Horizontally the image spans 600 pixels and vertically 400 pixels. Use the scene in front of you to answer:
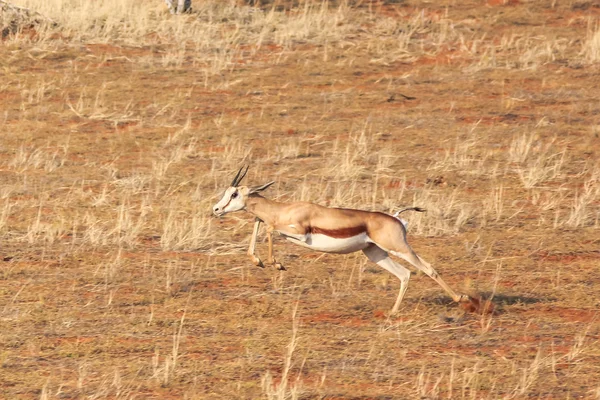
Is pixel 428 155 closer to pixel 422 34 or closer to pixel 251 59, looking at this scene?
pixel 251 59

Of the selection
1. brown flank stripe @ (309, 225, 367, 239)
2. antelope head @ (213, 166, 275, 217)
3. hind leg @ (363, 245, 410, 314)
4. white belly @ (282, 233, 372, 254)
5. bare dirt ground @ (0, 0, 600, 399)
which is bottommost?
bare dirt ground @ (0, 0, 600, 399)

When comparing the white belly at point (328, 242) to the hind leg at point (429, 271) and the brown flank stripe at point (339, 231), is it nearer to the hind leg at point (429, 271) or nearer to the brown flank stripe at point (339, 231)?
the brown flank stripe at point (339, 231)

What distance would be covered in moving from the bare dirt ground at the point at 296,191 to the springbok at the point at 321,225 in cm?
58

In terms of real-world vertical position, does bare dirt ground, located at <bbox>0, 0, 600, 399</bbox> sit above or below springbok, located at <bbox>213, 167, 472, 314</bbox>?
below

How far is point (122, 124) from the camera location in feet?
55.1

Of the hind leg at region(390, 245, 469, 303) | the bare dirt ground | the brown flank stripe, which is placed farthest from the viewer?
the hind leg at region(390, 245, 469, 303)

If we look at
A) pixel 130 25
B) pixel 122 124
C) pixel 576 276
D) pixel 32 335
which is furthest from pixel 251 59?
pixel 32 335

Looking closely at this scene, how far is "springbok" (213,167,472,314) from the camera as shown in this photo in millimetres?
8430

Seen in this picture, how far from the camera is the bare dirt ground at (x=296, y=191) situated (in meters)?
7.68

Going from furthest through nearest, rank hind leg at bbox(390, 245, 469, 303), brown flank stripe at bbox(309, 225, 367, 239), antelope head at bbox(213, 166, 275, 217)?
hind leg at bbox(390, 245, 469, 303), antelope head at bbox(213, 166, 275, 217), brown flank stripe at bbox(309, 225, 367, 239)

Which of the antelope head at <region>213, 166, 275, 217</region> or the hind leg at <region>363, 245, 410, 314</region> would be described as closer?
the antelope head at <region>213, 166, 275, 217</region>

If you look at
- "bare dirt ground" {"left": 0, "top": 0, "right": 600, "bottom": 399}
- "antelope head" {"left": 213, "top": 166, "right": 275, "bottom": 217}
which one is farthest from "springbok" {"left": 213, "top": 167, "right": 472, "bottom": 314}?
"bare dirt ground" {"left": 0, "top": 0, "right": 600, "bottom": 399}

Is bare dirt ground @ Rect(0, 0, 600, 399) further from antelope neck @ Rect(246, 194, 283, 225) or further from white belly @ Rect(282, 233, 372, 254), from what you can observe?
antelope neck @ Rect(246, 194, 283, 225)

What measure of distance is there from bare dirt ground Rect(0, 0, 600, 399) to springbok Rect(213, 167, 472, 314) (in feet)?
1.92
